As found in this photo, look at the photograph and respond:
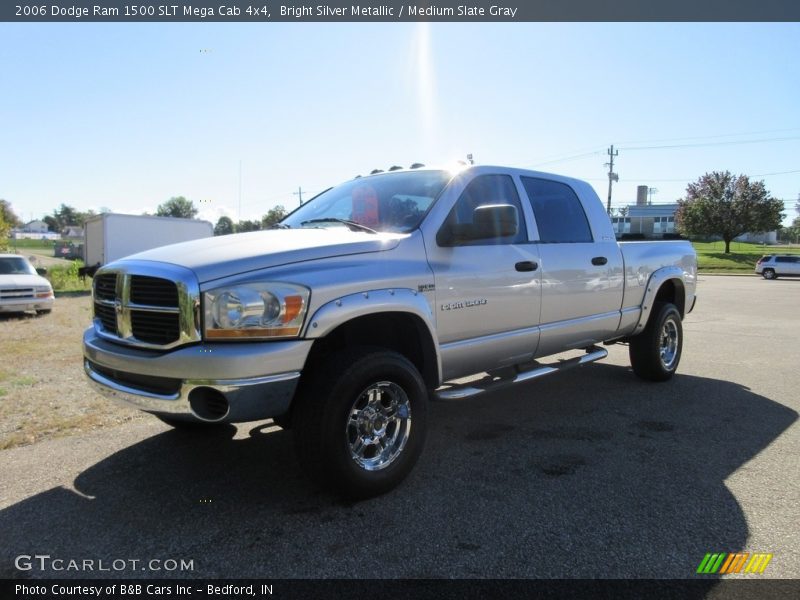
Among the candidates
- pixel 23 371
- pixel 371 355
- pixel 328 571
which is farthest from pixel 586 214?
pixel 23 371

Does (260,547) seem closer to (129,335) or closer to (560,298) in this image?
(129,335)

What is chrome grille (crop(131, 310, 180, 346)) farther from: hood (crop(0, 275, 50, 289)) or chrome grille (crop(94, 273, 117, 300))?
hood (crop(0, 275, 50, 289))

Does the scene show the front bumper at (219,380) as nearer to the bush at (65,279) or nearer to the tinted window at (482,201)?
the tinted window at (482,201)

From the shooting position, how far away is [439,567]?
2.60m

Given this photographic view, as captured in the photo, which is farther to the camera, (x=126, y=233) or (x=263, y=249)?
(x=126, y=233)

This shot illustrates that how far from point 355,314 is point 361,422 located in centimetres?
63

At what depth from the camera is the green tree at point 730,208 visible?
173ft

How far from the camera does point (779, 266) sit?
3369 centimetres

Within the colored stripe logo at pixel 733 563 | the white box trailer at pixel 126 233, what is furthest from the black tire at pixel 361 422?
the white box trailer at pixel 126 233

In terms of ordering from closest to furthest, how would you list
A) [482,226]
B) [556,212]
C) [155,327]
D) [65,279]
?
[155,327] < [482,226] < [556,212] < [65,279]

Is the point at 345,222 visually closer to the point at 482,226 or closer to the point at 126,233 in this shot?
the point at 482,226

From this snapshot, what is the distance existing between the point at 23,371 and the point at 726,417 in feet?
24.9

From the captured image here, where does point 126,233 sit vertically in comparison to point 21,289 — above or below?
above

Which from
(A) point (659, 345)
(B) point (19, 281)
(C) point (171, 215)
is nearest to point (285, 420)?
(A) point (659, 345)
